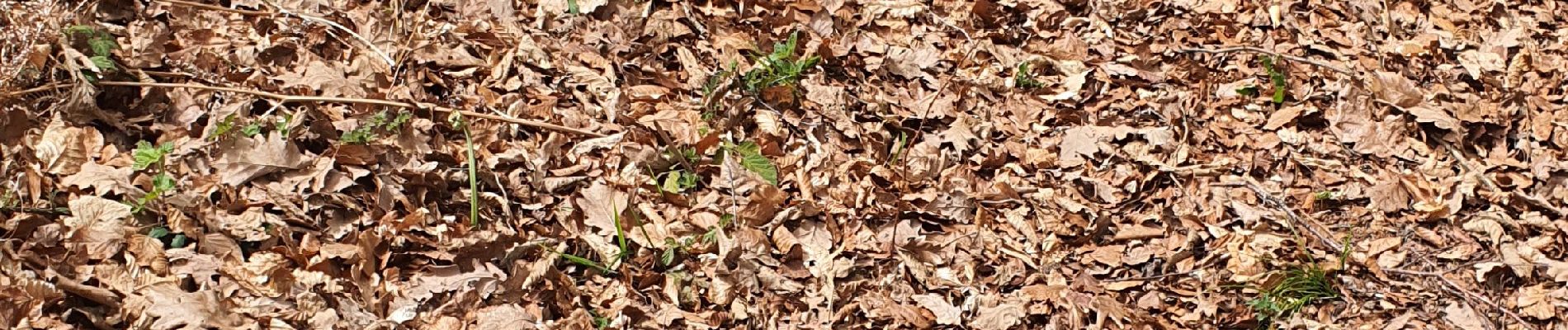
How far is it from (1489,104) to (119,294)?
3958mm

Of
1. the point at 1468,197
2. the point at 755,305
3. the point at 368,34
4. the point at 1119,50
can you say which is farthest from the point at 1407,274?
the point at 368,34

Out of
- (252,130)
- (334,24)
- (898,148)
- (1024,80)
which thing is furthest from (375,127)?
(1024,80)

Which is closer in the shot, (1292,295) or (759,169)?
(1292,295)

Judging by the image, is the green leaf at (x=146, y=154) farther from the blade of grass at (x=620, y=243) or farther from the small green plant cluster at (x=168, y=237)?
the blade of grass at (x=620, y=243)

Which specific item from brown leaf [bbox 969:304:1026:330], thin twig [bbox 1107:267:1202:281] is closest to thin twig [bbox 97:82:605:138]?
brown leaf [bbox 969:304:1026:330]

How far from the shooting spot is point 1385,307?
3094mm

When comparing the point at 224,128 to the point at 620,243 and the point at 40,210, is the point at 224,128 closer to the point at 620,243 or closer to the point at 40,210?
the point at 40,210

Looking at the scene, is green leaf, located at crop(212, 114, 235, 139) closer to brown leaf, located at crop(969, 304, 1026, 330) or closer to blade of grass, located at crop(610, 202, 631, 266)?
blade of grass, located at crop(610, 202, 631, 266)

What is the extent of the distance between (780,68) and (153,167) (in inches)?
68.0

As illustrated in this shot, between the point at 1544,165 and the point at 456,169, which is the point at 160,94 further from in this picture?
the point at 1544,165

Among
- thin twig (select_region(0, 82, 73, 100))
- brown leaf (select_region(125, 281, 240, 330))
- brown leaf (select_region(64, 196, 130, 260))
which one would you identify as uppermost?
thin twig (select_region(0, 82, 73, 100))

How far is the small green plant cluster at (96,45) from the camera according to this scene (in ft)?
9.73

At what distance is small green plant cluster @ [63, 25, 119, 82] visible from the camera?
297 cm

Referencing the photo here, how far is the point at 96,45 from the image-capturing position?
9.96 feet
